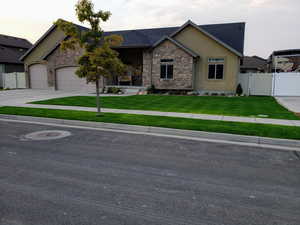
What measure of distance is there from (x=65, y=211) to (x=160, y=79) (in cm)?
1948

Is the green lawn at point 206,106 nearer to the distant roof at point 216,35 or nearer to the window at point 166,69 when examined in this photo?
the window at point 166,69

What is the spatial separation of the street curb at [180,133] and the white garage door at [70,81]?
14298mm

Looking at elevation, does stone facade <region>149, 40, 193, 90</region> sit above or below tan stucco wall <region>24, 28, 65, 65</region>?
below

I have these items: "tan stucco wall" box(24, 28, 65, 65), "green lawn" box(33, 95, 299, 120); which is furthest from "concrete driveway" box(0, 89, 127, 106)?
"tan stucco wall" box(24, 28, 65, 65)

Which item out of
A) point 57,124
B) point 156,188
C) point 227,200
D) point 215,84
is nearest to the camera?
point 227,200

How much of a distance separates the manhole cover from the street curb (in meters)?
1.16

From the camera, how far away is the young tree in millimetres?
9547

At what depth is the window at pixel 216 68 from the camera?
21.1 meters

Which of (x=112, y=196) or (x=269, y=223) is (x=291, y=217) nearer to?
(x=269, y=223)

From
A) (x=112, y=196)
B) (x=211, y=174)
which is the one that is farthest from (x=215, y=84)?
(x=112, y=196)

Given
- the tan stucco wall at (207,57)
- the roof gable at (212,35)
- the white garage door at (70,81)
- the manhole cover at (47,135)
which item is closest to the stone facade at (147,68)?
the roof gable at (212,35)

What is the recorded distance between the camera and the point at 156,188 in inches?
161

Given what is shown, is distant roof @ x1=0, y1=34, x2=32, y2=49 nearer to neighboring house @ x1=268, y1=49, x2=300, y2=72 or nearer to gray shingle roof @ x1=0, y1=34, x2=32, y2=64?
gray shingle roof @ x1=0, y1=34, x2=32, y2=64

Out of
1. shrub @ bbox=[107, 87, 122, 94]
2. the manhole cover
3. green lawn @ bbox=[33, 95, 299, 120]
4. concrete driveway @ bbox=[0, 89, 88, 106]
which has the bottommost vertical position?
the manhole cover
